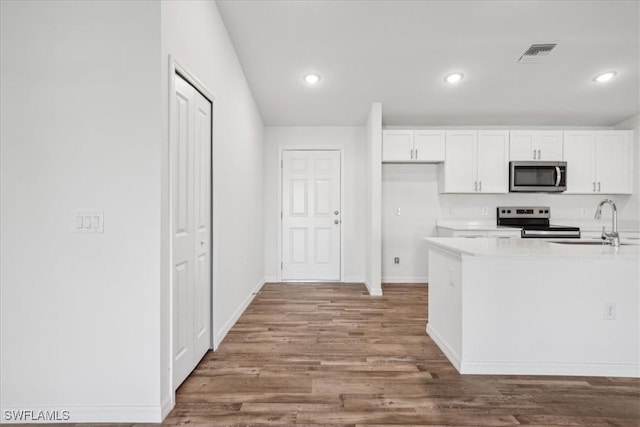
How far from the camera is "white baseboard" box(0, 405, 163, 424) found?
6.19ft

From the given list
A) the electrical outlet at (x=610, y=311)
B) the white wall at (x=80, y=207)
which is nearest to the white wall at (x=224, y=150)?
the white wall at (x=80, y=207)

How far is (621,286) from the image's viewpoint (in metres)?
2.43

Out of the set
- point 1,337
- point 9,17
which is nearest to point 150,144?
point 9,17

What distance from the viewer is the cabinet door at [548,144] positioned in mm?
4891

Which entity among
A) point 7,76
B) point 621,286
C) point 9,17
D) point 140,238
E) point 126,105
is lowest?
point 621,286

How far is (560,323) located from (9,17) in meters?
3.80

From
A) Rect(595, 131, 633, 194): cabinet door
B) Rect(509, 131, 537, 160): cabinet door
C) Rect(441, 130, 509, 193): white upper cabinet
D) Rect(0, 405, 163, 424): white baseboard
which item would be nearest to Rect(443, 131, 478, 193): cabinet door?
Rect(441, 130, 509, 193): white upper cabinet

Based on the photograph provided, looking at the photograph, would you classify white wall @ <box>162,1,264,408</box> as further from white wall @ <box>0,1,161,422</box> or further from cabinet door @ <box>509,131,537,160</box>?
cabinet door @ <box>509,131,537,160</box>

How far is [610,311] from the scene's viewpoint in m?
2.43

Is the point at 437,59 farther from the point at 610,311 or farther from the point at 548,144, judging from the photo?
the point at 610,311

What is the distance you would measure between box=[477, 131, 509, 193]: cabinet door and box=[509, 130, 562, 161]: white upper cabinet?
0.36 ft

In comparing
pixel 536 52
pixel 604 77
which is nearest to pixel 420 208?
pixel 536 52

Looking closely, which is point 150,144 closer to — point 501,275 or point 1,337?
point 1,337

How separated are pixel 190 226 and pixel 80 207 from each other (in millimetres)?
657
